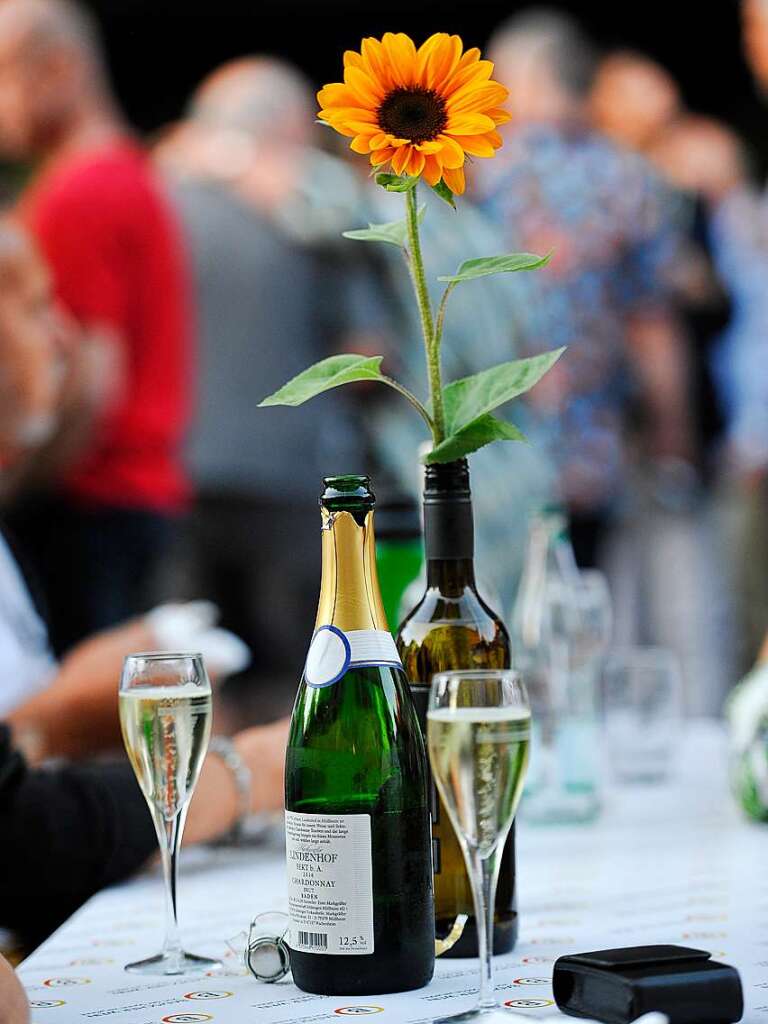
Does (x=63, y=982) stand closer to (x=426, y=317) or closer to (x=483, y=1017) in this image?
(x=483, y=1017)

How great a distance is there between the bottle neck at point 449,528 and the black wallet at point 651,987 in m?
0.22

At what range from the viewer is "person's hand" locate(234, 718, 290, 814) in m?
1.17

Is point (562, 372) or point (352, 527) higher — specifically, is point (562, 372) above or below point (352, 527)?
above

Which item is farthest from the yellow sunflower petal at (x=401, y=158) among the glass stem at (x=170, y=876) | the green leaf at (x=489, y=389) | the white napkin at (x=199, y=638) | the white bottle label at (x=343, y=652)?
the white napkin at (x=199, y=638)

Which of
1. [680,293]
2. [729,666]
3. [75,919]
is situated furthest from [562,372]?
[75,919]

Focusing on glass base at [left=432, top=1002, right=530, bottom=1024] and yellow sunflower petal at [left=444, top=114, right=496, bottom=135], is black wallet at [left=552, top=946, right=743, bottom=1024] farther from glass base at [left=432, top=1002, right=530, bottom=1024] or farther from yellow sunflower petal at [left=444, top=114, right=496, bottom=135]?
yellow sunflower petal at [left=444, top=114, right=496, bottom=135]

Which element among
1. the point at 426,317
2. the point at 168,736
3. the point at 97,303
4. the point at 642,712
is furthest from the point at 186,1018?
the point at 97,303

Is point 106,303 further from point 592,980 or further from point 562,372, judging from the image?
point 592,980

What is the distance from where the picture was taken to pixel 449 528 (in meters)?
0.81

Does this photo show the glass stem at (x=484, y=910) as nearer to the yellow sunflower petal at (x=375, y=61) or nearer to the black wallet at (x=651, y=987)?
the black wallet at (x=651, y=987)

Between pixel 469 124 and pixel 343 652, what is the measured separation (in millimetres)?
283

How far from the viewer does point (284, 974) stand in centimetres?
A: 79

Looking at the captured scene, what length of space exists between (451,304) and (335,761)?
229 cm

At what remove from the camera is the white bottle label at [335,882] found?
720 millimetres
